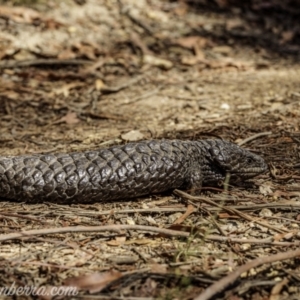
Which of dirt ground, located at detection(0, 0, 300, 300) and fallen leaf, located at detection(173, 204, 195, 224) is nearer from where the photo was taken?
dirt ground, located at detection(0, 0, 300, 300)

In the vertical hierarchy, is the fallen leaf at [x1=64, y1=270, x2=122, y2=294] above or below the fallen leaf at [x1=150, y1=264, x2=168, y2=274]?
below

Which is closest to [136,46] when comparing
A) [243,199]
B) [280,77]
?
[280,77]

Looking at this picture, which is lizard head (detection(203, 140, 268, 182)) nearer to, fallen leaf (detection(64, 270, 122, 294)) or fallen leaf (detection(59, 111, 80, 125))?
fallen leaf (detection(64, 270, 122, 294))

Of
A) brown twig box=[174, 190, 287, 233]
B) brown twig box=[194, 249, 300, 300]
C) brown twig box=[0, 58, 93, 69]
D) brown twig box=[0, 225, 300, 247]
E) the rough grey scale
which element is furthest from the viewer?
brown twig box=[0, 58, 93, 69]

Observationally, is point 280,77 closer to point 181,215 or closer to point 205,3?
point 205,3

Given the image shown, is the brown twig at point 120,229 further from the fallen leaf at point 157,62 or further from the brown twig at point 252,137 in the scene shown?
the fallen leaf at point 157,62

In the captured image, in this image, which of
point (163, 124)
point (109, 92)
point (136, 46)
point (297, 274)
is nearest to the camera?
point (297, 274)

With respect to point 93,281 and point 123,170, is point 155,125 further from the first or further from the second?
point 93,281

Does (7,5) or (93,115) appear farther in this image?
(7,5)

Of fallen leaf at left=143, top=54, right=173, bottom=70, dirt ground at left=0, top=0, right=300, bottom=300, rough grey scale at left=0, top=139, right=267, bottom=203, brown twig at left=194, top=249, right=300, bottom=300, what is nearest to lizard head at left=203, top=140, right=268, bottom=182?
rough grey scale at left=0, top=139, right=267, bottom=203
